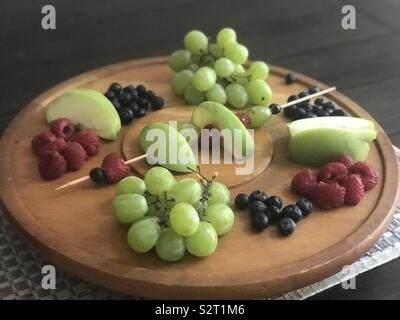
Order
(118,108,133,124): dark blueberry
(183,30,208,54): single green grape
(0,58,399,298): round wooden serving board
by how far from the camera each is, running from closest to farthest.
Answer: (0,58,399,298): round wooden serving board
(118,108,133,124): dark blueberry
(183,30,208,54): single green grape

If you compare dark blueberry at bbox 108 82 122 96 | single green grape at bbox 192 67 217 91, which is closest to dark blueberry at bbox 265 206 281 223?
single green grape at bbox 192 67 217 91

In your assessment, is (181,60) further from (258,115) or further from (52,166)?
(52,166)

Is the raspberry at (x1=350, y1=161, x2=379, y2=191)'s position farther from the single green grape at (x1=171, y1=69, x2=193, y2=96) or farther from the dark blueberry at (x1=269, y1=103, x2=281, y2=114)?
the single green grape at (x1=171, y1=69, x2=193, y2=96)

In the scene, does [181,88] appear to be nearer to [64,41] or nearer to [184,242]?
[184,242]

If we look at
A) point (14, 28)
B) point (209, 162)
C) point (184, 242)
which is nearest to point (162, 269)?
point (184, 242)

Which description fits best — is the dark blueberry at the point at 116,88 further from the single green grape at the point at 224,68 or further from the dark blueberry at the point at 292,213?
the dark blueberry at the point at 292,213

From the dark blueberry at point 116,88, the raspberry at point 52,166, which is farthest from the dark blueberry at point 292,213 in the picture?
the dark blueberry at point 116,88
